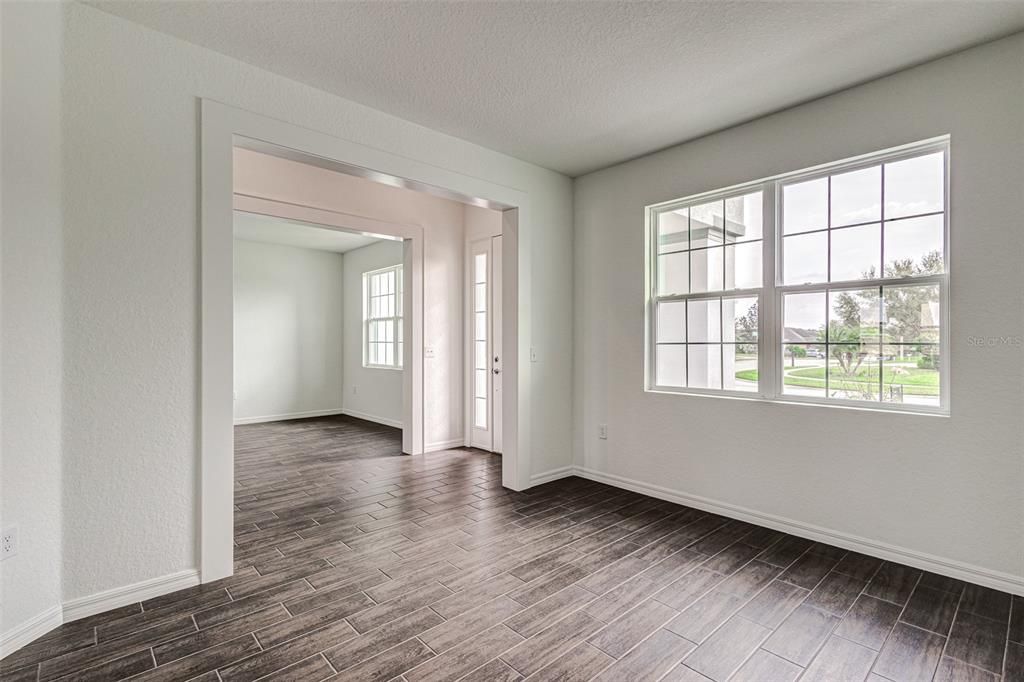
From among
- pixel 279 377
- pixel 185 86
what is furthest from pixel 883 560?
pixel 279 377

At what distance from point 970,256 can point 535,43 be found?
249 cm

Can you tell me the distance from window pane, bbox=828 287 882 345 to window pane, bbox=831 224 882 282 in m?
0.10

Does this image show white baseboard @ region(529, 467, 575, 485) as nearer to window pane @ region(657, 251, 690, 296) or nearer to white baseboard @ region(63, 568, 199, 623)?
window pane @ region(657, 251, 690, 296)

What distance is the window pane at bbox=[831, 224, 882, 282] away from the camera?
291cm

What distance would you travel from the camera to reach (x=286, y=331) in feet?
26.0

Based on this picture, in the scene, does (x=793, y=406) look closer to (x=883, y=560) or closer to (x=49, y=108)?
(x=883, y=560)

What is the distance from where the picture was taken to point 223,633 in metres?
2.11

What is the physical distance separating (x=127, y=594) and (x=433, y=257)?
4.04 meters

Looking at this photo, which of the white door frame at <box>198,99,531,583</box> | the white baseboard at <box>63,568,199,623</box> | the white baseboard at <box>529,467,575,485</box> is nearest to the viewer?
the white baseboard at <box>63,568,199,623</box>

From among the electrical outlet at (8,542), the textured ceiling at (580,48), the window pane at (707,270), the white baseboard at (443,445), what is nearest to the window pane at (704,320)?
the window pane at (707,270)

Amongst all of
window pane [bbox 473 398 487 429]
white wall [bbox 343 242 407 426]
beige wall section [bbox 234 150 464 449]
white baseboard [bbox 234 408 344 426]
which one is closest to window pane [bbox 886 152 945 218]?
beige wall section [bbox 234 150 464 449]

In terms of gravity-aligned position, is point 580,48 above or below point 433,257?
above

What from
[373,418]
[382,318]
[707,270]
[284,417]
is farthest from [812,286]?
[284,417]

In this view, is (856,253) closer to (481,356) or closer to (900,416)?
(900,416)
